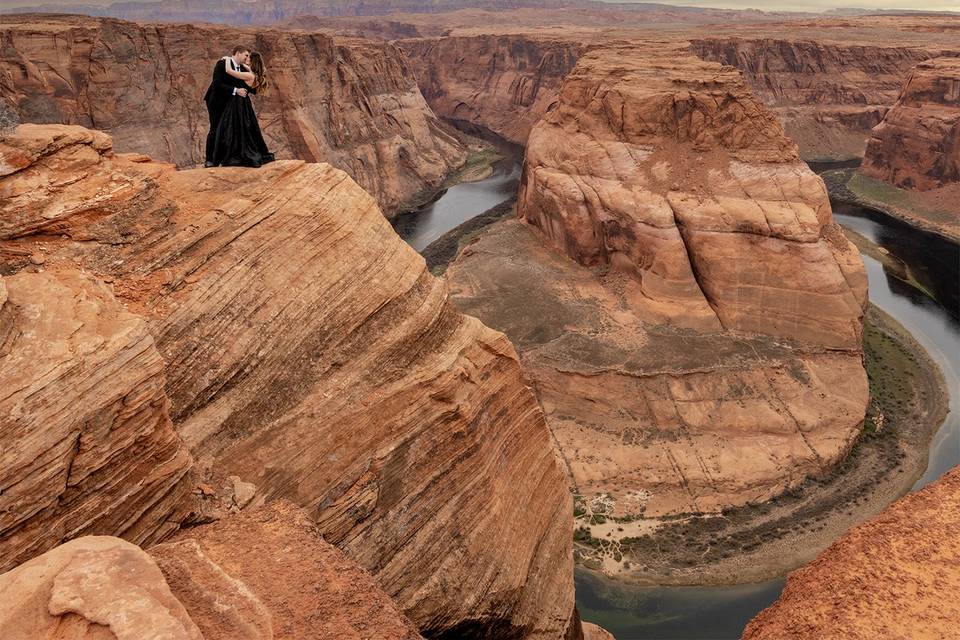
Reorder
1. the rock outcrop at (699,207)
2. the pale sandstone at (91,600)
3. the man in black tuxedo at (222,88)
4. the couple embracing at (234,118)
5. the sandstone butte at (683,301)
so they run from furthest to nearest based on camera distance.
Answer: the rock outcrop at (699,207) < the sandstone butte at (683,301) < the man in black tuxedo at (222,88) < the couple embracing at (234,118) < the pale sandstone at (91,600)

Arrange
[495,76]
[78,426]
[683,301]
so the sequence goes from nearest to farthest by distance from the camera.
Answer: [78,426]
[683,301]
[495,76]

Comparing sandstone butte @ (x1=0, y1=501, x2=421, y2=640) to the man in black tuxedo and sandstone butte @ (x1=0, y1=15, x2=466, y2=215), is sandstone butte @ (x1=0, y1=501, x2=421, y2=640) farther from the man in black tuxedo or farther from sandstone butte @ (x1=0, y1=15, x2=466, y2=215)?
sandstone butte @ (x1=0, y1=15, x2=466, y2=215)

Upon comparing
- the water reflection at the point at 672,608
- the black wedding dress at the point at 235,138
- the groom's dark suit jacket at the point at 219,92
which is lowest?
the water reflection at the point at 672,608

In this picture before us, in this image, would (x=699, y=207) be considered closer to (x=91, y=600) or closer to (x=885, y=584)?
(x=885, y=584)

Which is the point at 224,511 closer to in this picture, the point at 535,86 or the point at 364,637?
the point at 364,637

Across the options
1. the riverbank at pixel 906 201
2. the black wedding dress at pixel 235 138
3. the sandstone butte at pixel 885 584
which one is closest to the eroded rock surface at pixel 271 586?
the sandstone butte at pixel 885 584

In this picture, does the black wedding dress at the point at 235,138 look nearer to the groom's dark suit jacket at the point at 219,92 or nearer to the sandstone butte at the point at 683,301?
the groom's dark suit jacket at the point at 219,92

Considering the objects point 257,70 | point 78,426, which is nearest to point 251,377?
point 78,426
